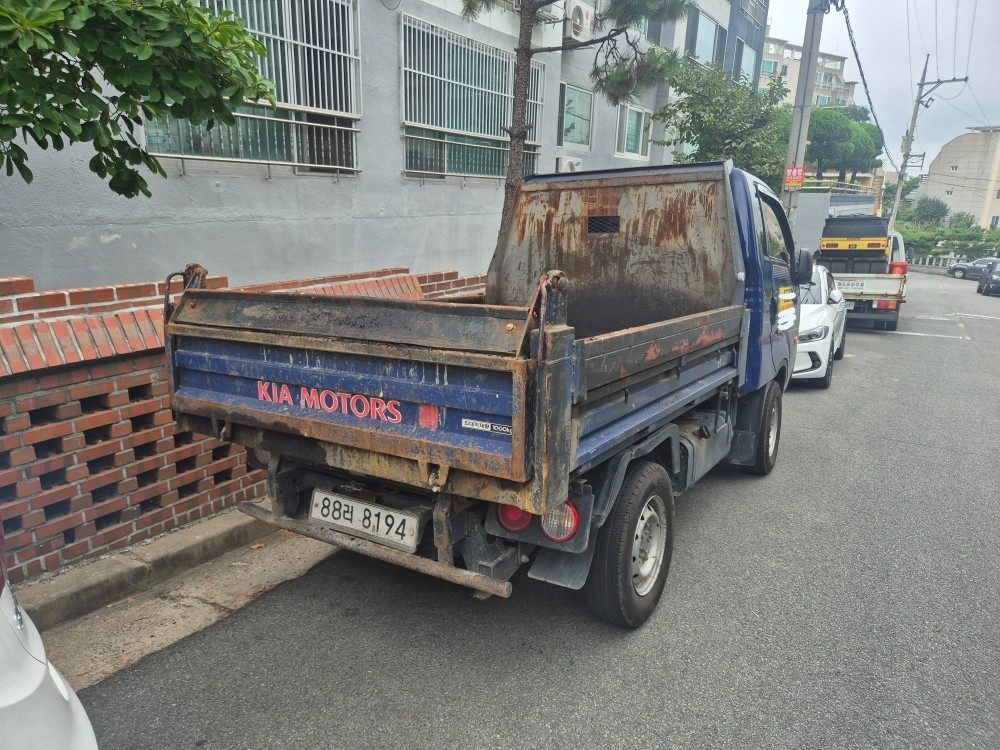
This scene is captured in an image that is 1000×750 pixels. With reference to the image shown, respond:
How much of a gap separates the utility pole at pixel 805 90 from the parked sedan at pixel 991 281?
647 inches

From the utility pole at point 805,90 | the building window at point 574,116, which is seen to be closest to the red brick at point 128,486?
the building window at point 574,116

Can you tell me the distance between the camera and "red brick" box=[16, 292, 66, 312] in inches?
125

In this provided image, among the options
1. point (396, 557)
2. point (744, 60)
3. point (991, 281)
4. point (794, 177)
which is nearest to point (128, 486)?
point (396, 557)

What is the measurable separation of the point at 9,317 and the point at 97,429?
68 centimetres

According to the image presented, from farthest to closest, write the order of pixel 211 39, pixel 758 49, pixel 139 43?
1. pixel 758 49
2. pixel 211 39
3. pixel 139 43

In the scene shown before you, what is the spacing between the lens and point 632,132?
1420 cm

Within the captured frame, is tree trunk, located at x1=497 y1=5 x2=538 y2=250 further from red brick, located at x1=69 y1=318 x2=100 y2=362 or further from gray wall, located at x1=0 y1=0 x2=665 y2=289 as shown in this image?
red brick, located at x1=69 y1=318 x2=100 y2=362

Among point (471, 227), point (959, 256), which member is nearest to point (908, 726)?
point (471, 227)

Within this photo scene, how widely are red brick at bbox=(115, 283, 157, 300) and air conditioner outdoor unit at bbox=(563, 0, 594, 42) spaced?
338 inches

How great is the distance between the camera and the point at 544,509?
2318 mm

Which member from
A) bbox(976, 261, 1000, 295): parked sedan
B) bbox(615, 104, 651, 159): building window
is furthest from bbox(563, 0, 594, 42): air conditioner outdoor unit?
bbox(976, 261, 1000, 295): parked sedan

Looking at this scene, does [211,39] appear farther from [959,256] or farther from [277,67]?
[959,256]

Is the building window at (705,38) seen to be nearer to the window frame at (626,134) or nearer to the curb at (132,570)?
the window frame at (626,134)

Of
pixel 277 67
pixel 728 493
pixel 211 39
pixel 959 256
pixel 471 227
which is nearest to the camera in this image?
pixel 211 39
